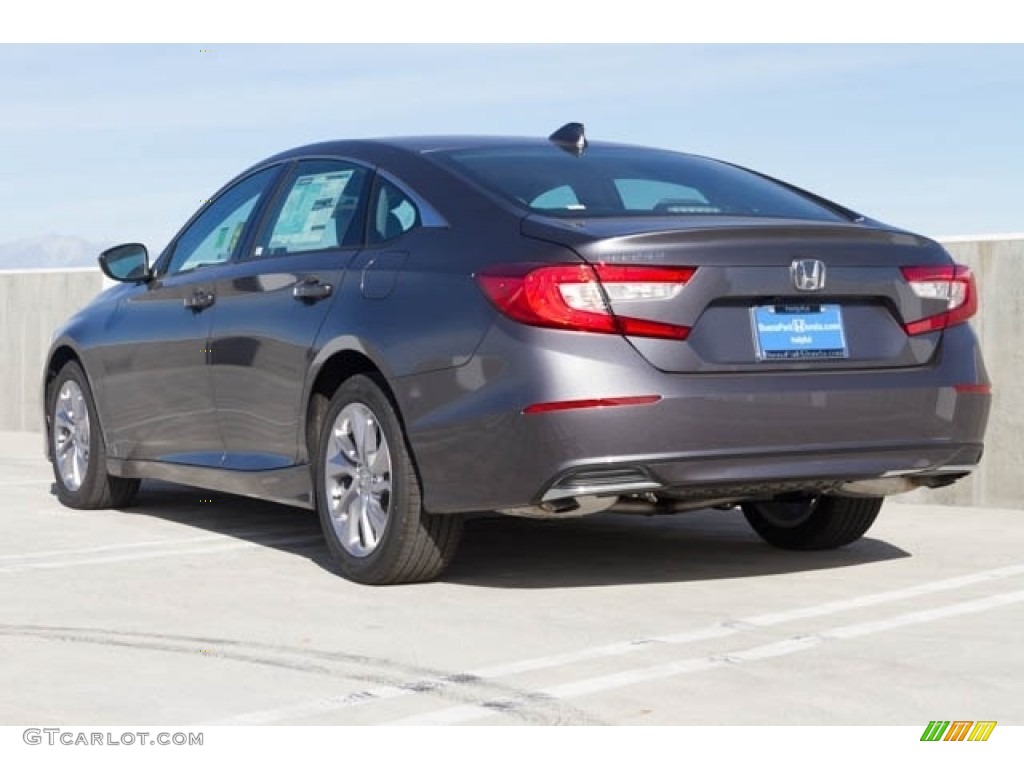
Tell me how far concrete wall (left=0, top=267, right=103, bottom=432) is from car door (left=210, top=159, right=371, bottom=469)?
8245 millimetres

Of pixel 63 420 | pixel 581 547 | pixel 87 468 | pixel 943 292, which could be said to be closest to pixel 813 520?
pixel 581 547

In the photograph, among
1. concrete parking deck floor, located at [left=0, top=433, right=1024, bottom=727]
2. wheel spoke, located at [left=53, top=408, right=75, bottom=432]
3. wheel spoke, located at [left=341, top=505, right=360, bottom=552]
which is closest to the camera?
concrete parking deck floor, located at [left=0, top=433, right=1024, bottom=727]

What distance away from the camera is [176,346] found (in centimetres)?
858

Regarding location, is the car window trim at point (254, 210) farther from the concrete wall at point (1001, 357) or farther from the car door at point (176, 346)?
the concrete wall at point (1001, 357)

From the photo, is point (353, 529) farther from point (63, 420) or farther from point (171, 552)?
point (63, 420)

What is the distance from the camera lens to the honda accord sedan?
6.23 meters

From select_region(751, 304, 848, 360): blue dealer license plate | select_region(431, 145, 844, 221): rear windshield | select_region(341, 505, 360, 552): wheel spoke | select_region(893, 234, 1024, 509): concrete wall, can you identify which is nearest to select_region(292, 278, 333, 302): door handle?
select_region(431, 145, 844, 221): rear windshield

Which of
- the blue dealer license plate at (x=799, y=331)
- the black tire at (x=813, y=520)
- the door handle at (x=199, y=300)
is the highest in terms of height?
the blue dealer license plate at (x=799, y=331)

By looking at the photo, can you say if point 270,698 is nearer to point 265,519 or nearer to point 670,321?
point 670,321

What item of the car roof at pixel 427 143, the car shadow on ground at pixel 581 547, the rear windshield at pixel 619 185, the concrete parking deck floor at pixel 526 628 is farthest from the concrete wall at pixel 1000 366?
the car roof at pixel 427 143

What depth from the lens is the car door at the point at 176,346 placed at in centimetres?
833

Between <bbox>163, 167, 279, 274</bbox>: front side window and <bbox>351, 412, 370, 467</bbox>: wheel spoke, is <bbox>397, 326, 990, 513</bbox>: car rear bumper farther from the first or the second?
<bbox>163, 167, 279, 274</bbox>: front side window

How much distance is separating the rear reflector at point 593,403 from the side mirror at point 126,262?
3.48 metres

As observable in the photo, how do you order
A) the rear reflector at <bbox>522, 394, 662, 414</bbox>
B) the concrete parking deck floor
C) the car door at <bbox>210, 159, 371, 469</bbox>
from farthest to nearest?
the car door at <bbox>210, 159, 371, 469</bbox> → the rear reflector at <bbox>522, 394, 662, 414</bbox> → the concrete parking deck floor
